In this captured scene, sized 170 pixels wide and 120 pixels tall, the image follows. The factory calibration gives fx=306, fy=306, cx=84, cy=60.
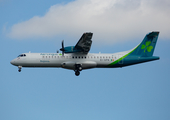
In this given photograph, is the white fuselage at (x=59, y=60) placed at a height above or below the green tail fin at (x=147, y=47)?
below

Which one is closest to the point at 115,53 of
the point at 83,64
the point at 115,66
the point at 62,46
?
the point at 115,66

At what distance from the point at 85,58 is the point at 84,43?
8.79ft

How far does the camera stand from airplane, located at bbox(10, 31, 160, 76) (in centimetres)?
3838

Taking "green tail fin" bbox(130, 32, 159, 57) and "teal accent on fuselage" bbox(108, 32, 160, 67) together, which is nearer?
"teal accent on fuselage" bbox(108, 32, 160, 67)

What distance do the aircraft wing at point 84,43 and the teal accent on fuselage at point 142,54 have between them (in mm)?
3996

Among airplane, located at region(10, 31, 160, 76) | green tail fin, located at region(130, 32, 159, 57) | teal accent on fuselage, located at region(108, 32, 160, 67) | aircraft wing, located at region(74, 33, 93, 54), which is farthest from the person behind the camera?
green tail fin, located at region(130, 32, 159, 57)

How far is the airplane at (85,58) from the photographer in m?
38.4

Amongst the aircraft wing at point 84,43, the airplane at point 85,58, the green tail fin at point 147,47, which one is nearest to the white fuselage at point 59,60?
the airplane at point 85,58

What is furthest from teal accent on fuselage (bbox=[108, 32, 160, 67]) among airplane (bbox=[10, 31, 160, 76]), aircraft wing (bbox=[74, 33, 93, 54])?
aircraft wing (bbox=[74, 33, 93, 54])

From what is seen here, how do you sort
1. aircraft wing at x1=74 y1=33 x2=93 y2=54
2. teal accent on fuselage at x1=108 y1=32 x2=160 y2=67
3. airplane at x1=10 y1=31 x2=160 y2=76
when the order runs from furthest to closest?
1. teal accent on fuselage at x1=108 y1=32 x2=160 y2=67
2. airplane at x1=10 y1=31 x2=160 y2=76
3. aircraft wing at x1=74 y1=33 x2=93 y2=54

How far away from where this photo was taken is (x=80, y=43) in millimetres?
37281

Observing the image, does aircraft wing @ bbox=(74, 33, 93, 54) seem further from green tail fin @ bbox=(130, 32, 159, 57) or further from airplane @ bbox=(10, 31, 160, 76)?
green tail fin @ bbox=(130, 32, 159, 57)

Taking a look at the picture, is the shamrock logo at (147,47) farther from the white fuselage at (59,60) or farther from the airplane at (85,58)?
the white fuselage at (59,60)

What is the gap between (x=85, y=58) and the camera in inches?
1542
